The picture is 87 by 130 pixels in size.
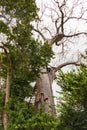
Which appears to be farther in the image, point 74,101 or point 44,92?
point 44,92

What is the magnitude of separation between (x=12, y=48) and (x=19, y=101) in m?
1.84

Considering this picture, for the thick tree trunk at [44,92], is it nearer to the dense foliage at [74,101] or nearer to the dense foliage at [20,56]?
the dense foliage at [20,56]

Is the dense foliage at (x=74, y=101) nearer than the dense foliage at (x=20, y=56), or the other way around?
the dense foliage at (x=74, y=101)

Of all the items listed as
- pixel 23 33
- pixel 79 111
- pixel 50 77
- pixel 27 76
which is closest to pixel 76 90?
pixel 79 111

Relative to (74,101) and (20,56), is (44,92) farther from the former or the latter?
(74,101)

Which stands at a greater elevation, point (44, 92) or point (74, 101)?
point (44, 92)

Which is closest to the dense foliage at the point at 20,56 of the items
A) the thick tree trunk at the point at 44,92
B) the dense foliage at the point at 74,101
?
the thick tree trunk at the point at 44,92

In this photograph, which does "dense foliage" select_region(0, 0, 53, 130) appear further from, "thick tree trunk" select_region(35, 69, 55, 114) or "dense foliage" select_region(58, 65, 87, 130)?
"dense foliage" select_region(58, 65, 87, 130)

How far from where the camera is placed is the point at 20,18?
9672mm

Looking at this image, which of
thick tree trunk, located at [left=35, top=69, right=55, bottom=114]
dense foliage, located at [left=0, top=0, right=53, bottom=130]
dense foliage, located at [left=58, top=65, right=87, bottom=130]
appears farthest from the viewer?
thick tree trunk, located at [left=35, top=69, right=55, bottom=114]

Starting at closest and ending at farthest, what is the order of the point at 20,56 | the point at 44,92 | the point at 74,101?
the point at 74,101
the point at 20,56
the point at 44,92

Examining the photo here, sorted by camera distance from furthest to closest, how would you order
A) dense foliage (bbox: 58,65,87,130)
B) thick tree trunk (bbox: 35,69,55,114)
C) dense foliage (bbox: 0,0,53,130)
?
thick tree trunk (bbox: 35,69,55,114), dense foliage (bbox: 0,0,53,130), dense foliage (bbox: 58,65,87,130)

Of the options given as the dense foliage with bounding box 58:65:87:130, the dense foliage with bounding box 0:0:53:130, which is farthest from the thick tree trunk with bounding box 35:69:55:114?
the dense foliage with bounding box 58:65:87:130

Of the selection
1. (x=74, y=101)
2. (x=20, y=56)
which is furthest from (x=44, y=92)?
(x=74, y=101)
